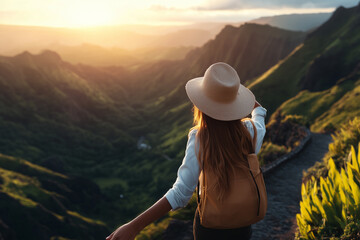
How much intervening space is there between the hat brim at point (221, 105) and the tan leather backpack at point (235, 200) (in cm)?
39

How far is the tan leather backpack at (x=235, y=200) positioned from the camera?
7.98 ft

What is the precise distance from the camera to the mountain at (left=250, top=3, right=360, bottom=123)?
62.1 meters

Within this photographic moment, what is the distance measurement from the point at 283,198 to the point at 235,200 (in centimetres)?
791

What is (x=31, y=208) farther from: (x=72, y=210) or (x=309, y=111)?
(x=309, y=111)

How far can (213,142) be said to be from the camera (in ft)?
7.95

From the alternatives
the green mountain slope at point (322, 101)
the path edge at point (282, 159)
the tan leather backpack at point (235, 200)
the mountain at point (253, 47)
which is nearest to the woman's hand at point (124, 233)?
the tan leather backpack at point (235, 200)

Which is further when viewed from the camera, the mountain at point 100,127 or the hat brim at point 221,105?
the mountain at point 100,127

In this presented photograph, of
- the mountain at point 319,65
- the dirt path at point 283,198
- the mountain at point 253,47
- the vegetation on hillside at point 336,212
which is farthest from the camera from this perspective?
the mountain at point 253,47

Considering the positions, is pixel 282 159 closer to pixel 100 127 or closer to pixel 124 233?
pixel 124 233

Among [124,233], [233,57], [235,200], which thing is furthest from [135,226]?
A: [233,57]

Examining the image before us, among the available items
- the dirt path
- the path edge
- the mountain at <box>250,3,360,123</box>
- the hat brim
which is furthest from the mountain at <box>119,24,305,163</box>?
the hat brim

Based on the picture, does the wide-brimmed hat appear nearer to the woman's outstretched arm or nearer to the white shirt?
the white shirt

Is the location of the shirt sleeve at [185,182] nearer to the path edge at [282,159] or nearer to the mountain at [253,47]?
the path edge at [282,159]

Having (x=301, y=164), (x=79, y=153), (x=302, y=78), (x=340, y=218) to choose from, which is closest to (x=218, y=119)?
(x=340, y=218)
